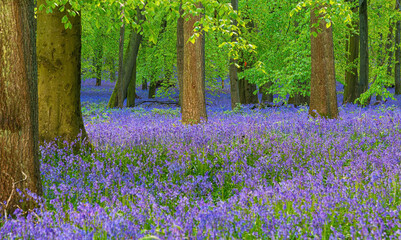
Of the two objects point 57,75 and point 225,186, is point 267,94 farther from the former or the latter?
point 225,186

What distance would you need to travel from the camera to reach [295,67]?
47.0ft

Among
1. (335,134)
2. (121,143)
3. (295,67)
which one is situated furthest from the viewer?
(295,67)

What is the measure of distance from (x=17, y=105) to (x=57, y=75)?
107 inches

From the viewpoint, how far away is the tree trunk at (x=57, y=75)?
5.75m

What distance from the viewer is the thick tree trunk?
3.17 m

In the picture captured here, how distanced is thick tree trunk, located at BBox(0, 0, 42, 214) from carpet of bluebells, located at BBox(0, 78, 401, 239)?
0.32 metres

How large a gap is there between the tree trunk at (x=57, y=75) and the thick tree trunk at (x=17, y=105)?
8.17 ft

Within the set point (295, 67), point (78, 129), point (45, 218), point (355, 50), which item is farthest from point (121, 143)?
point (355, 50)

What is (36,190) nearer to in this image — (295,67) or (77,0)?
(77,0)

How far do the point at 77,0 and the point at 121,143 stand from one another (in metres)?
2.75

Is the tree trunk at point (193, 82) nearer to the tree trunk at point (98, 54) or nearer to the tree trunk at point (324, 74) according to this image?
the tree trunk at point (324, 74)

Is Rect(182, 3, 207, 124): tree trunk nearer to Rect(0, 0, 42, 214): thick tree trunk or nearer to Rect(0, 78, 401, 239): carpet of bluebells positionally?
Rect(0, 78, 401, 239): carpet of bluebells

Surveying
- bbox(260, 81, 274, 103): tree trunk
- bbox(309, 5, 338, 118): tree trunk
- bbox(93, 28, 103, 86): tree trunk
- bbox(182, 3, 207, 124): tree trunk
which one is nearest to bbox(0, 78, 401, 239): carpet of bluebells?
bbox(309, 5, 338, 118): tree trunk

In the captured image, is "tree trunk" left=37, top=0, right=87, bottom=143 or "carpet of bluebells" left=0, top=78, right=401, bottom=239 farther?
"tree trunk" left=37, top=0, right=87, bottom=143
